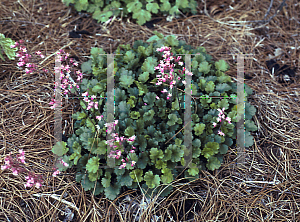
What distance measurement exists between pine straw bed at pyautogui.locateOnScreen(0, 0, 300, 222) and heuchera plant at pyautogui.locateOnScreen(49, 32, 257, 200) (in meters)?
0.18

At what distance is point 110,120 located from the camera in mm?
2377

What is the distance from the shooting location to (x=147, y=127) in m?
2.38

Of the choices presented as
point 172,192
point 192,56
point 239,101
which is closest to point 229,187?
point 172,192

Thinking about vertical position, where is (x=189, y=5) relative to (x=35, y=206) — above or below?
above

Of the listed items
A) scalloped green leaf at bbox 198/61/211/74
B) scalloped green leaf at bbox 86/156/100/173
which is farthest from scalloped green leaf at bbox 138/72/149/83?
scalloped green leaf at bbox 86/156/100/173

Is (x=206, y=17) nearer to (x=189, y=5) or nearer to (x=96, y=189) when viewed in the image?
(x=189, y=5)

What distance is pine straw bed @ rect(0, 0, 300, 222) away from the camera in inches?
87.3

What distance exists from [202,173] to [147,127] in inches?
28.2

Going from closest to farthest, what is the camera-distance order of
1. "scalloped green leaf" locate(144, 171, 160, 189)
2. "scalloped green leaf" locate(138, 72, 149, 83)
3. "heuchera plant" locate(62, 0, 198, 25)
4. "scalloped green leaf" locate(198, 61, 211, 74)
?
"scalloped green leaf" locate(144, 171, 160, 189), "scalloped green leaf" locate(138, 72, 149, 83), "scalloped green leaf" locate(198, 61, 211, 74), "heuchera plant" locate(62, 0, 198, 25)

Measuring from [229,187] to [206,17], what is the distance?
107 inches

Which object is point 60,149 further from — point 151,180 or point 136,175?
point 151,180

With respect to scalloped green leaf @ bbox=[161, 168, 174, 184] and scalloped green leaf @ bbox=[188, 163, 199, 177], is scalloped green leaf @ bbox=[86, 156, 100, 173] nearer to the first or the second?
scalloped green leaf @ bbox=[161, 168, 174, 184]

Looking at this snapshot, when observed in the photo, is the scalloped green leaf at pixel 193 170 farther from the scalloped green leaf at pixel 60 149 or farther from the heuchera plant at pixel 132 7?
the heuchera plant at pixel 132 7

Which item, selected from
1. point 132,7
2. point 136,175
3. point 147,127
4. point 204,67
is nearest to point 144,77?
point 147,127
